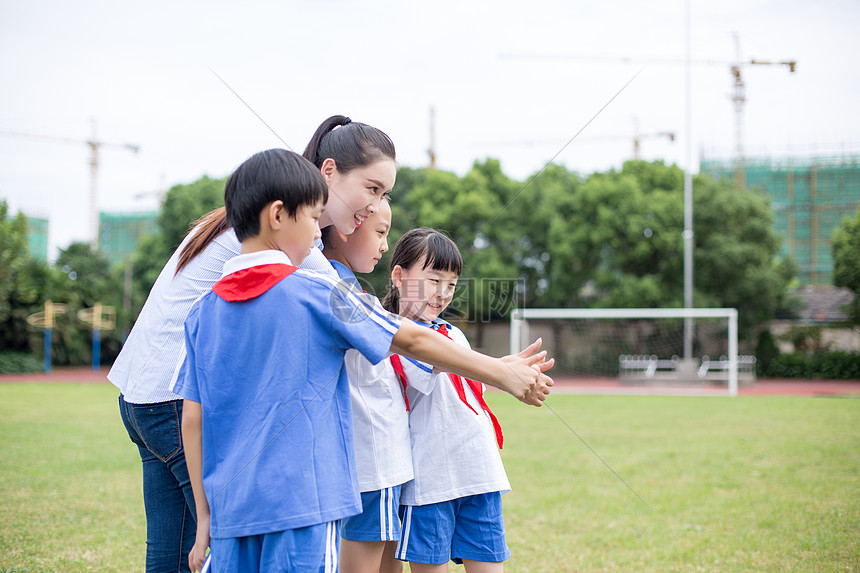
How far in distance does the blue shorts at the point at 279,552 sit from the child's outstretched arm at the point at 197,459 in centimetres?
12

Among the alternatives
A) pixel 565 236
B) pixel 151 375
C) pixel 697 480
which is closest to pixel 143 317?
pixel 151 375

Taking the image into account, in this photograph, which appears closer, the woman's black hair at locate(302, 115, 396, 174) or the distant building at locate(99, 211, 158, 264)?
the woman's black hair at locate(302, 115, 396, 174)

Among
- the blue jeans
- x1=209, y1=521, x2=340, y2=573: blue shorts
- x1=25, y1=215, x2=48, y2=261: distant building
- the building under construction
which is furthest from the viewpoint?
the building under construction

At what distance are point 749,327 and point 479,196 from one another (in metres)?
10.2

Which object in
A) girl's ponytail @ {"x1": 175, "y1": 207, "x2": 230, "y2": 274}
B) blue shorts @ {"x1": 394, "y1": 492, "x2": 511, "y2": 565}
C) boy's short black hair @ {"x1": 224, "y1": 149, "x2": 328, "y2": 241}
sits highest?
boy's short black hair @ {"x1": 224, "y1": 149, "x2": 328, "y2": 241}

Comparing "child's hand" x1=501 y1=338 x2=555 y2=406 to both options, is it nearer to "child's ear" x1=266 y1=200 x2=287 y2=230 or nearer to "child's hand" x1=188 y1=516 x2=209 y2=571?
"child's ear" x1=266 y1=200 x2=287 y2=230

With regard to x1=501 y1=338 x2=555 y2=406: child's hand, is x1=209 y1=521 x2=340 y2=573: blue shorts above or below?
below

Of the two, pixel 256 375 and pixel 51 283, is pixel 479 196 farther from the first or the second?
pixel 256 375

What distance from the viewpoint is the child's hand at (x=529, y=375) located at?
162 centimetres

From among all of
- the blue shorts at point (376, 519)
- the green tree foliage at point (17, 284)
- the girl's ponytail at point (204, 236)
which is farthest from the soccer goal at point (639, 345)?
the girl's ponytail at point (204, 236)

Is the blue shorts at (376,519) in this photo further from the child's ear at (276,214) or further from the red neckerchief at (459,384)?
the child's ear at (276,214)

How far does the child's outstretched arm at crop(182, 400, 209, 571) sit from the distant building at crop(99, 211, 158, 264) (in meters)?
59.8

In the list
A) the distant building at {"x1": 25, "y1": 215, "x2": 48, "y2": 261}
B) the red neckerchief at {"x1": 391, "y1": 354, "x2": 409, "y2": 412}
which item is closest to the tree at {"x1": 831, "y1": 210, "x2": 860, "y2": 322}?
the red neckerchief at {"x1": 391, "y1": 354, "x2": 409, "y2": 412}

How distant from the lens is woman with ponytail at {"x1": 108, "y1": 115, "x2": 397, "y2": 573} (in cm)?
177
